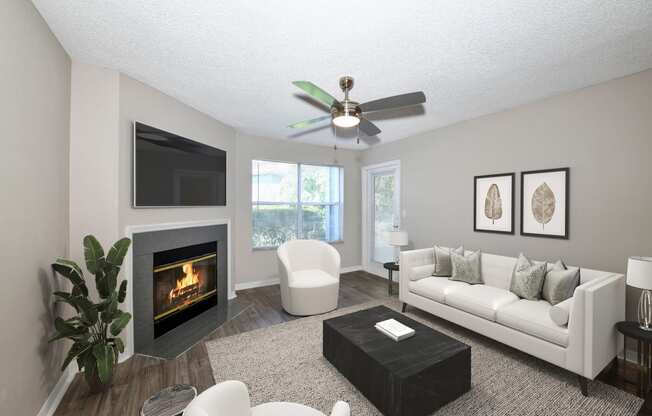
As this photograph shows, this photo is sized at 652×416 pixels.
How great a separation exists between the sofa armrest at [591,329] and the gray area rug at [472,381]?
212 mm

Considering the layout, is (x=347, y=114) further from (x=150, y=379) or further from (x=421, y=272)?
(x=150, y=379)

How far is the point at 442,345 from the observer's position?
6.89ft

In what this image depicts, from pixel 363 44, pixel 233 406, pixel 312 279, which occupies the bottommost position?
pixel 312 279

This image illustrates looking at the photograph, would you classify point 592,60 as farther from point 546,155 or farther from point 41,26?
point 41,26

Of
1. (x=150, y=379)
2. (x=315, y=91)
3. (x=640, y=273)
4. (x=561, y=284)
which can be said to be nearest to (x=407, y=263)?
(x=561, y=284)

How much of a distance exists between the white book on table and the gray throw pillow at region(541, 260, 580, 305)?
1.46 metres

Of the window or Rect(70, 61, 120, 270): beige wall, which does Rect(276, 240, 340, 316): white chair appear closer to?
the window

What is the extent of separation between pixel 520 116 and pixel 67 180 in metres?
4.75

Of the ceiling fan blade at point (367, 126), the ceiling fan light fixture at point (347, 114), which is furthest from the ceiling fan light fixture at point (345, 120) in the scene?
the ceiling fan blade at point (367, 126)

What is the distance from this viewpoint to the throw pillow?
2180 millimetres

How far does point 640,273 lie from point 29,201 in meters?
4.27

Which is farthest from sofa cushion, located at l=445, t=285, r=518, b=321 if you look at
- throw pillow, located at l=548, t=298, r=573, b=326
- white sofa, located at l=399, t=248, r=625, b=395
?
throw pillow, located at l=548, t=298, r=573, b=326

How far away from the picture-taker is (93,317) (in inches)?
76.4

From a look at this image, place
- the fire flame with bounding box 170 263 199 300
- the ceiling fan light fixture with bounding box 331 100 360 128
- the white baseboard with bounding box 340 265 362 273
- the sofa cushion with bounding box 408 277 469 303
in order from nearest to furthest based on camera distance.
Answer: the ceiling fan light fixture with bounding box 331 100 360 128 → the sofa cushion with bounding box 408 277 469 303 → the fire flame with bounding box 170 263 199 300 → the white baseboard with bounding box 340 265 362 273
